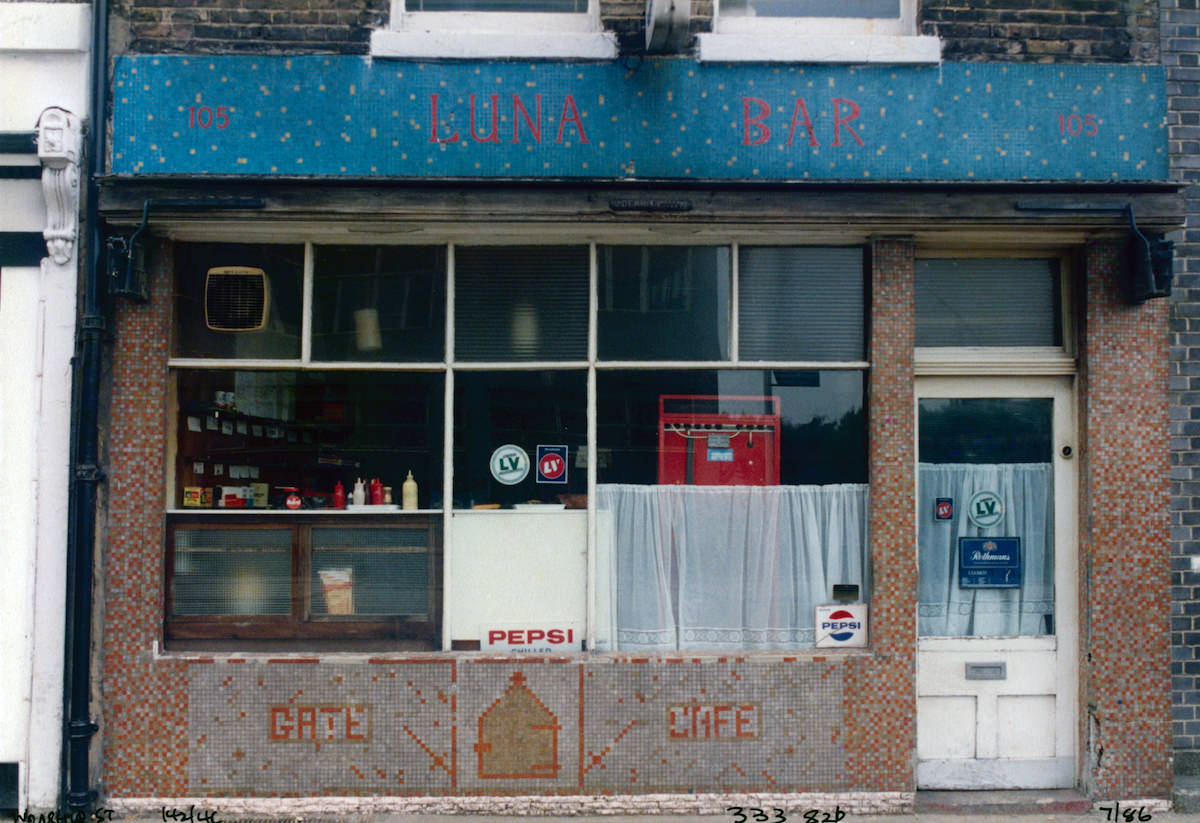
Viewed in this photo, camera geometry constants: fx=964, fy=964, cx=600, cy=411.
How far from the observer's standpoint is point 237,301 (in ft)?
20.7

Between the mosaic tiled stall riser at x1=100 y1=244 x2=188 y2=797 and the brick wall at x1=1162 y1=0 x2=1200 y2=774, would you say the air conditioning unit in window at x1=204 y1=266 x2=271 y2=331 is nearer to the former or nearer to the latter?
the mosaic tiled stall riser at x1=100 y1=244 x2=188 y2=797

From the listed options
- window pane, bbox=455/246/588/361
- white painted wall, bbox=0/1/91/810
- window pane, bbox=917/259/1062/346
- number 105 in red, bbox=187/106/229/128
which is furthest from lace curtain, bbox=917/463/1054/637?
white painted wall, bbox=0/1/91/810

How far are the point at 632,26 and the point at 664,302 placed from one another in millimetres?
1767

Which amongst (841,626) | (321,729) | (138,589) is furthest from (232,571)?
(841,626)

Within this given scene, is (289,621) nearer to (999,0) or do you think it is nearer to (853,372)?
(853,372)

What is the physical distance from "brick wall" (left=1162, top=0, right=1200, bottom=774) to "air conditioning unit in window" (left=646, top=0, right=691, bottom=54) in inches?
125

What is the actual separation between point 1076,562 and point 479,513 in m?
3.93

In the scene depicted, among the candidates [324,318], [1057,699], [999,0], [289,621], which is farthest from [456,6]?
[1057,699]

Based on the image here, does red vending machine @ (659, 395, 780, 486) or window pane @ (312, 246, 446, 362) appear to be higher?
window pane @ (312, 246, 446, 362)

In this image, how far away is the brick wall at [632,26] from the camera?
614 cm

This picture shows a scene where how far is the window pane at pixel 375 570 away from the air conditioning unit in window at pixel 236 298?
4.73 ft

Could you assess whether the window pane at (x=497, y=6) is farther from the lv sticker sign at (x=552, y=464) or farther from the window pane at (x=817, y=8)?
the lv sticker sign at (x=552, y=464)

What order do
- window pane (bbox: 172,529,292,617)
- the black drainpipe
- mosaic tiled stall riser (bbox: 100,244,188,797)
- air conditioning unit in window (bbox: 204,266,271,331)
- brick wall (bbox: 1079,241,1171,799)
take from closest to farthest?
the black drainpipe → mosaic tiled stall riser (bbox: 100,244,188,797) → brick wall (bbox: 1079,241,1171,799) → window pane (bbox: 172,529,292,617) → air conditioning unit in window (bbox: 204,266,271,331)

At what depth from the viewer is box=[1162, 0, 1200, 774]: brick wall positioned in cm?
612
